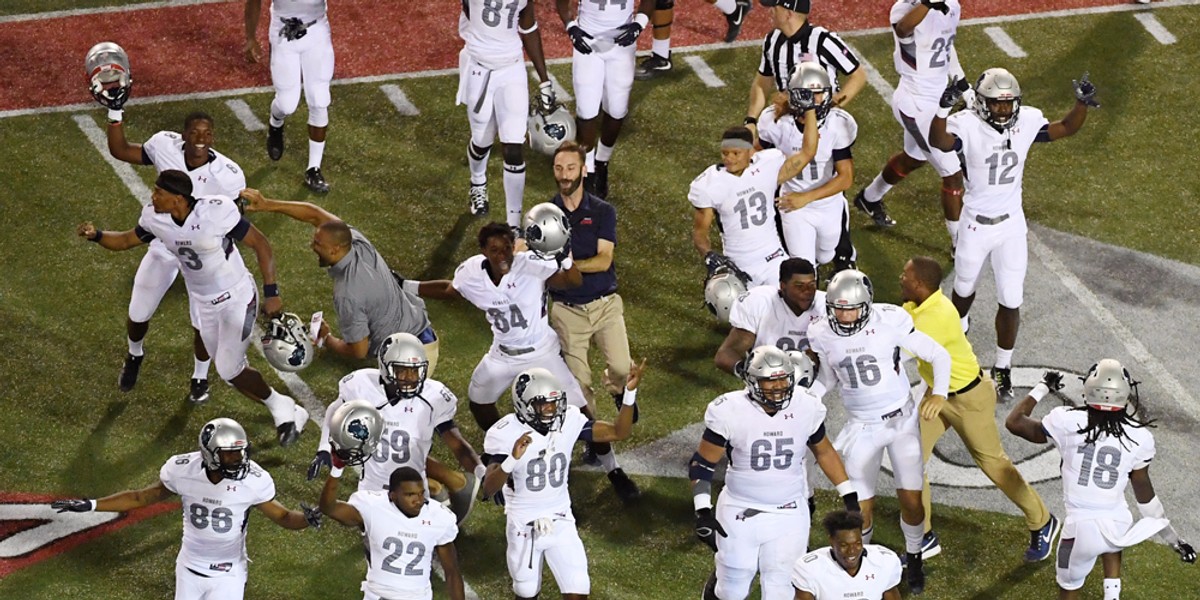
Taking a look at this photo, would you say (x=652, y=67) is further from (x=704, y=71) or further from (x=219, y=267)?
(x=219, y=267)

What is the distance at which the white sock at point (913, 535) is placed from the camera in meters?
9.71

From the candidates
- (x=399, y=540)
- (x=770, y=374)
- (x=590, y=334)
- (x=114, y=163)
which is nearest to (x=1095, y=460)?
(x=770, y=374)

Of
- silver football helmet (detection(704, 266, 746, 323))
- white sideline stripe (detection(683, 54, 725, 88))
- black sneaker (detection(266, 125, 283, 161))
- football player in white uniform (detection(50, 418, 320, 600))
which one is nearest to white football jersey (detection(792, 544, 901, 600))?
silver football helmet (detection(704, 266, 746, 323))

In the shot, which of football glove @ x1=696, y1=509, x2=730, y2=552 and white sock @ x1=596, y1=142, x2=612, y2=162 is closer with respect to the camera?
football glove @ x1=696, y1=509, x2=730, y2=552

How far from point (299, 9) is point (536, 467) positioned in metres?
5.07

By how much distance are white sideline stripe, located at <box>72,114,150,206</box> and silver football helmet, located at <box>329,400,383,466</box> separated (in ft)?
15.2

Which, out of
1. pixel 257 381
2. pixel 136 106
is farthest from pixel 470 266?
pixel 136 106

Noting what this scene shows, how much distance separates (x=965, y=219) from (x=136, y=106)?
6659 millimetres

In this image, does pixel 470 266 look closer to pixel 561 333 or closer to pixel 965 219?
pixel 561 333

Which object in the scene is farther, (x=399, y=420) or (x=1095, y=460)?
(x=399, y=420)

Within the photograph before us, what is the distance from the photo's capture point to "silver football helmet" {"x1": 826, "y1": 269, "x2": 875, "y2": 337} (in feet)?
30.4

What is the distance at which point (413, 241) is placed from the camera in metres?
12.8

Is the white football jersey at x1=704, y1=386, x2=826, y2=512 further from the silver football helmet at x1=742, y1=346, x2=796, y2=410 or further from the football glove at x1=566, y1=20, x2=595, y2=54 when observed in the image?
the football glove at x1=566, y1=20, x2=595, y2=54

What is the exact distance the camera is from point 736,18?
601 inches
